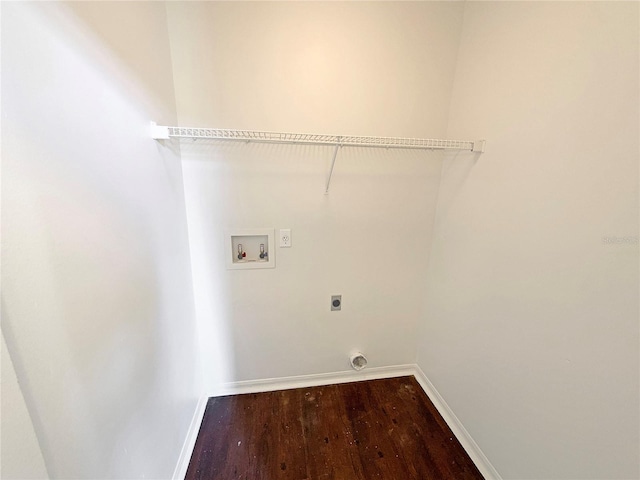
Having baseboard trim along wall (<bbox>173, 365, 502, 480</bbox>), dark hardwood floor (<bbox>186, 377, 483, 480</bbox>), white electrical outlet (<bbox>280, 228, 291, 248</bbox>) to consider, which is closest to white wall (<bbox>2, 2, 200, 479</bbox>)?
baseboard trim along wall (<bbox>173, 365, 502, 480</bbox>)

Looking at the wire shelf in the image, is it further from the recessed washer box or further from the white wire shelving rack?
the recessed washer box

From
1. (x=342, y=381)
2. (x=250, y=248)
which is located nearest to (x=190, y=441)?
(x=342, y=381)

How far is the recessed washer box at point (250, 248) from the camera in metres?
1.54

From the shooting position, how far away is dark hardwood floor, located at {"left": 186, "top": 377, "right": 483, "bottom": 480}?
136cm

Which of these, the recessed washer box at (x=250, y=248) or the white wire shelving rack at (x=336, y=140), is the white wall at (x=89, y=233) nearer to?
the white wire shelving rack at (x=336, y=140)

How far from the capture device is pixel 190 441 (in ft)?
4.77

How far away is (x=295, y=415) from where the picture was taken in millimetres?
1675

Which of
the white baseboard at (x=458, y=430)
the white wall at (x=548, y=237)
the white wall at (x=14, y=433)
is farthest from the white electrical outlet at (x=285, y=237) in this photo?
the white baseboard at (x=458, y=430)

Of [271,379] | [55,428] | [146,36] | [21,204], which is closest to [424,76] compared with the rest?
[146,36]

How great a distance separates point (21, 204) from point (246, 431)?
165 cm

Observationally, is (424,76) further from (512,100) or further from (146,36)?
(146,36)

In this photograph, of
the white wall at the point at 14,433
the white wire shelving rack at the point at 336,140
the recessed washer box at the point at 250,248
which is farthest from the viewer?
the recessed washer box at the point at 250,248

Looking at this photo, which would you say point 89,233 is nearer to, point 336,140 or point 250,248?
point 250,248

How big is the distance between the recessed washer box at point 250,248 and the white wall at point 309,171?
52mm
